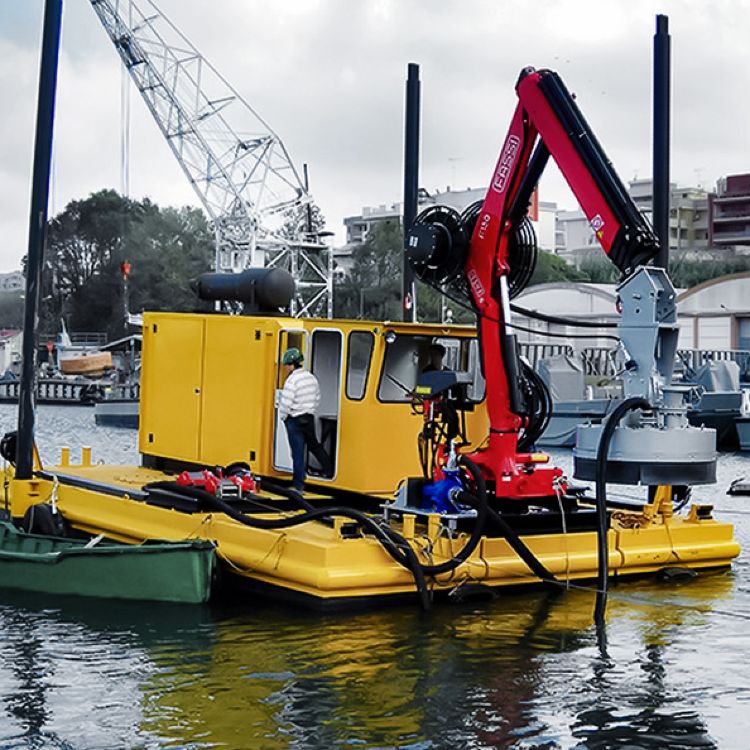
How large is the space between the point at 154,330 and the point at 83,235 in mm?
84045

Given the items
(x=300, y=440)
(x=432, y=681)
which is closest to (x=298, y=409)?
(x=300, y=440)

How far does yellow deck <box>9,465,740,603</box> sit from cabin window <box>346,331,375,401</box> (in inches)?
53.2

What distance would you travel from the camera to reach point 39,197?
16562mm

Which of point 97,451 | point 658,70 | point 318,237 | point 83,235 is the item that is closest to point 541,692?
point 658,70

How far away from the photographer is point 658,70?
15.7 metres

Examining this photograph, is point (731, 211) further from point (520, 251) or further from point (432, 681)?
point (432, 681)

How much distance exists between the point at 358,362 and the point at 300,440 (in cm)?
110

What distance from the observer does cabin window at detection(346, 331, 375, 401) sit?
1540cm

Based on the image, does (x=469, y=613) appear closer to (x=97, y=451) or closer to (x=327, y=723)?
(x=327, y=723)

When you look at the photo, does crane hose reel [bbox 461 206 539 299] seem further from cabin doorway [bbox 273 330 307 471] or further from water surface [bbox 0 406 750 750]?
water surface [bbox 0 406 750 750]

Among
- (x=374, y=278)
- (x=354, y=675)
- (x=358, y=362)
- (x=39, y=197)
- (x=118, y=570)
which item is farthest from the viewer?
(x=374, y=278)

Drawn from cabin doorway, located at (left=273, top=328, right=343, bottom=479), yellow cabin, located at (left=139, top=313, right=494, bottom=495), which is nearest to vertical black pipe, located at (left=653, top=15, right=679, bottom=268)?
yellow cabin, located at (left=139, top=313, right=494, bottom=495)

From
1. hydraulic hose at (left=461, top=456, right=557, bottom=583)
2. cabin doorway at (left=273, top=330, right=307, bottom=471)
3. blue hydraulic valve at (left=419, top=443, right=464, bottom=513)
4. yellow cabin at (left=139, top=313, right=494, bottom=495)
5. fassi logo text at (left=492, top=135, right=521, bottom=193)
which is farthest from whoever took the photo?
cabin doorway at (left=273, top=330, right=307, bottom=471)

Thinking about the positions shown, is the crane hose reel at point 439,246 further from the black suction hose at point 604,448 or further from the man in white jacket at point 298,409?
the black suction hose at point 604,448
